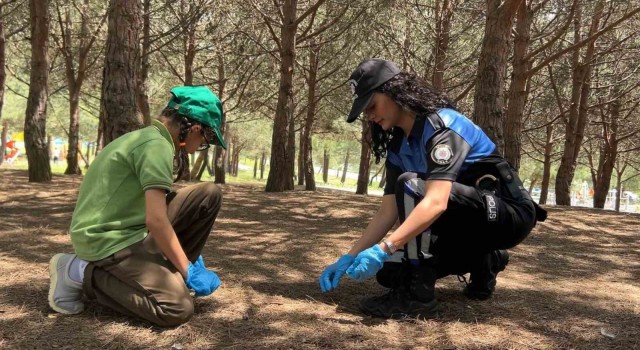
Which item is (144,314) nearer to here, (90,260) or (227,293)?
(90,260)

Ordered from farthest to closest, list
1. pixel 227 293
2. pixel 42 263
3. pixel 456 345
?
pixel 42 263
pixel 227 293
pixel 456 345

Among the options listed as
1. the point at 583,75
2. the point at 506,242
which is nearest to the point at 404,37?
the point at 583,75

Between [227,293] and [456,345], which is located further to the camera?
[227,293]

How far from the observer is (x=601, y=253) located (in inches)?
160

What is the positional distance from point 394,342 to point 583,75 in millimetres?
10253

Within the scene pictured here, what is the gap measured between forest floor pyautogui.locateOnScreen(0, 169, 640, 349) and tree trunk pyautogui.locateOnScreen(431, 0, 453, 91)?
19.6 feet

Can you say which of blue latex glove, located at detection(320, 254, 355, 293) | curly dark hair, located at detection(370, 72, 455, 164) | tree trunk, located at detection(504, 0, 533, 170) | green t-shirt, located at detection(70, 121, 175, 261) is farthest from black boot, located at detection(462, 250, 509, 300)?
tree trunk, located at detection(504, 0, 533, 170)

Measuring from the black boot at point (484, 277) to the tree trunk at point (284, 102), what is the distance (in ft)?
19.8

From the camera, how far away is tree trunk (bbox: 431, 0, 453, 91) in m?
9.44

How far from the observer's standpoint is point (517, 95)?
709 centimetres

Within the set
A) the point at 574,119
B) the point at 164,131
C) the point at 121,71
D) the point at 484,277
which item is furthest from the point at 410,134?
the point at 574,119

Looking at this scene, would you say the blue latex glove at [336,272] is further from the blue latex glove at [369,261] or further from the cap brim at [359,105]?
the cap brim at [359,105]

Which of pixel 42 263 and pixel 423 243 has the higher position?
pixel 423 243

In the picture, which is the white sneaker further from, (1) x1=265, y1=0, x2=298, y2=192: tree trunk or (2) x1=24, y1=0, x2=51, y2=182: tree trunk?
(2) x1=24, y1=0, x2=51, y2=182: tree trunk
